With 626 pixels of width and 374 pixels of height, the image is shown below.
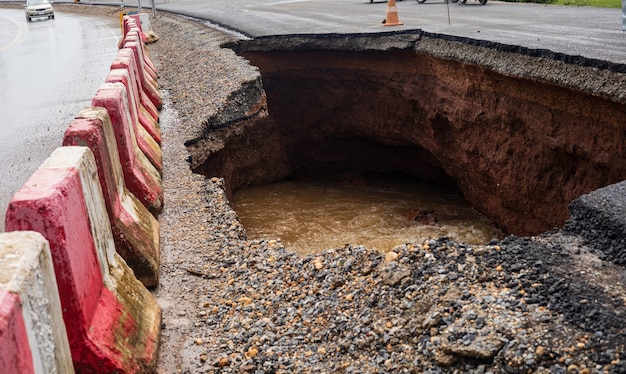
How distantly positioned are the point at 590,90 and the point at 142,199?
14.9 feet

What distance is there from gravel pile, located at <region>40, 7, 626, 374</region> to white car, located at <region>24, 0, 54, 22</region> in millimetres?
30748

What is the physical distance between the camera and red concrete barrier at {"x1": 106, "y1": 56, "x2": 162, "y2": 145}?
7.17m

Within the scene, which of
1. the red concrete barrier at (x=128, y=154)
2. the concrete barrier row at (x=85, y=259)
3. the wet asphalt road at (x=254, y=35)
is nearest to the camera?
the concrete barrier row at (x=85, y=259)

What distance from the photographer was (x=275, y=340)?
426 centimetres

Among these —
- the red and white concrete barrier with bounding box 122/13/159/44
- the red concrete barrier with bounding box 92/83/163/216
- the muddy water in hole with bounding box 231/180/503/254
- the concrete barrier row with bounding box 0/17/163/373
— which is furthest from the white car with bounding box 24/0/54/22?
the concrete barrier row with bounding box 0/17/163/373

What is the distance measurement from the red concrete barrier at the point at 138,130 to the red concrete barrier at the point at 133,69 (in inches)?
13.8

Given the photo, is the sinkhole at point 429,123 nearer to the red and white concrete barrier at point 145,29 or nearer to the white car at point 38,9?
the red and white concrete barrier at point 145,29

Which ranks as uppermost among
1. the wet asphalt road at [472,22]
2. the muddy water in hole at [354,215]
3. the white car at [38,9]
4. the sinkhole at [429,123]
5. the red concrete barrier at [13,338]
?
the white car at [38,9]

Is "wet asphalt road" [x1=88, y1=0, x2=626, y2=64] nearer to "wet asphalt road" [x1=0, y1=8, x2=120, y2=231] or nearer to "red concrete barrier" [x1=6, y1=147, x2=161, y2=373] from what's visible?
"wet asphalt road" [x1=0, y1=8, x2=120, y2=231]

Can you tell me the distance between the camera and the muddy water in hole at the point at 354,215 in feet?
30.4

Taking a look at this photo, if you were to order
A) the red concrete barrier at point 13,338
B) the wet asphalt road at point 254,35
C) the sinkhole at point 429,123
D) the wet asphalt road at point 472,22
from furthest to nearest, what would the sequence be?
the wet asphalt road at point 472,22 < the wet asphalt road at point 254,35 < the sinkhole at point 429,123 < the red concrete barrier at point 13,338

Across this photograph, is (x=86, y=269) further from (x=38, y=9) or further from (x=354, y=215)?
(x=38, y=9)

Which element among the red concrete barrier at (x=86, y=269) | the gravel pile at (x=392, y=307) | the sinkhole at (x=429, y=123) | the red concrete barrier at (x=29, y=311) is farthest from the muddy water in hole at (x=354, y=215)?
the red concrete barrier at (x=29, y=311)

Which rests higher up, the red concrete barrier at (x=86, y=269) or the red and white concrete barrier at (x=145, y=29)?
the red and white concrete barrier at (x=145, y=29)
